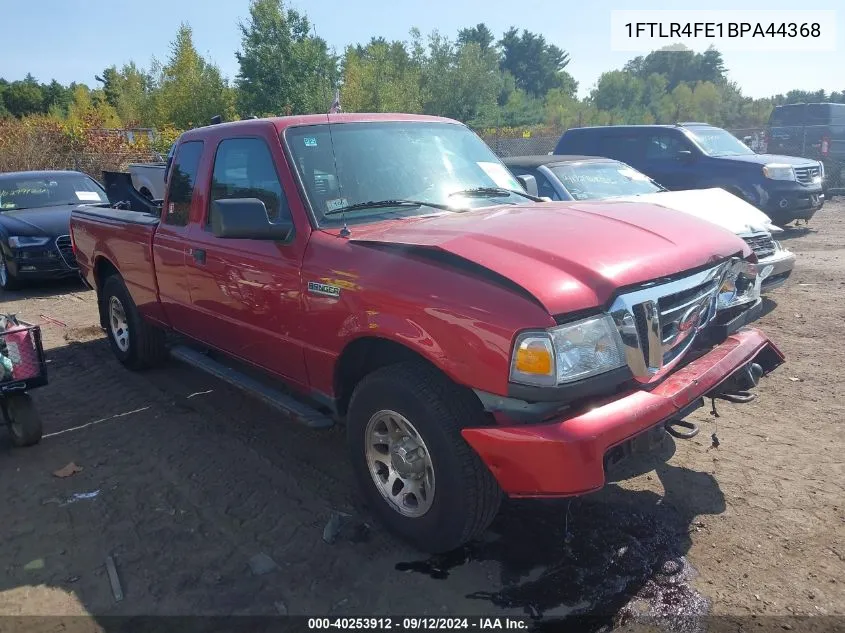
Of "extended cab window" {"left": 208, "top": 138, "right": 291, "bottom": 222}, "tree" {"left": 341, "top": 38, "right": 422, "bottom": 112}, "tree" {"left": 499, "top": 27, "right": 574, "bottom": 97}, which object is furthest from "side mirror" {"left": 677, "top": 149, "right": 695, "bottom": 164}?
"tree" {"left": 499, "top": 27, "right": 574, "bottom": 97}

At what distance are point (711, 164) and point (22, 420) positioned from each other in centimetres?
1066

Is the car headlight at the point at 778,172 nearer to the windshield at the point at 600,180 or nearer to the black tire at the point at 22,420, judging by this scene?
the windshield at the point at 600,180

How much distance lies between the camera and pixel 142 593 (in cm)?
296

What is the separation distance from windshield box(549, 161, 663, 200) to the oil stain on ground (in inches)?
192

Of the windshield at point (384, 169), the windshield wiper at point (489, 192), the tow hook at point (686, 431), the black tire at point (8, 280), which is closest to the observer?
the tow hook at point (686, 431)

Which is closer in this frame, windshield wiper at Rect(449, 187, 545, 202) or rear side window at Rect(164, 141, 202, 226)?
windshield wiper at Rect(449, 187, 545, 202)

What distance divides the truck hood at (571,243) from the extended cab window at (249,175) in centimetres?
59

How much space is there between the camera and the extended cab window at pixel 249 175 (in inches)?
150

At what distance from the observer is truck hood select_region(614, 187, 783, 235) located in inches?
270

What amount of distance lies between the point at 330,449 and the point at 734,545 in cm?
239

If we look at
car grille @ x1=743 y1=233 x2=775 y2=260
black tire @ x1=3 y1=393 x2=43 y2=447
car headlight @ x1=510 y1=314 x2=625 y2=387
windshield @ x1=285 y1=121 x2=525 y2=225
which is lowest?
black tire @ x1=3 y1=393 x2=43 y2=447

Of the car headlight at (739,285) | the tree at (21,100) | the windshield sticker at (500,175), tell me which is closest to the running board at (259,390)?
the windshield sticker at (500,175)

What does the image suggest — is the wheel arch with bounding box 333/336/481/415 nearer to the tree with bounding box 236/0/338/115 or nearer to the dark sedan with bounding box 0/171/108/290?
the tree with bounding box 236/0/338/115

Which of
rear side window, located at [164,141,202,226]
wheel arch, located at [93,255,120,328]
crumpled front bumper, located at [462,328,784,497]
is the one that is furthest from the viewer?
wheel arch, located at [93,255,120,328]
